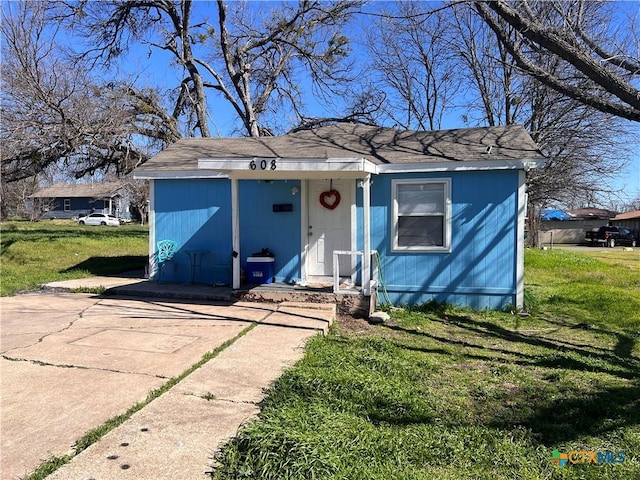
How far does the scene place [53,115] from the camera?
12141mm

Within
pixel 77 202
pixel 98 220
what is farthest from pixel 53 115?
pixel 77 202

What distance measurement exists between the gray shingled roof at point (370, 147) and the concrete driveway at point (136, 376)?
2.80 metres

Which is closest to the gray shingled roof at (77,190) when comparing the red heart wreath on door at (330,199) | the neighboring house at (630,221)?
the red heart wreath on door at (330,199)

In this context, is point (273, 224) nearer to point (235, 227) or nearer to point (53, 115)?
point (235, 227)

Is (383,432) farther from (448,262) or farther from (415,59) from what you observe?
(415,59)

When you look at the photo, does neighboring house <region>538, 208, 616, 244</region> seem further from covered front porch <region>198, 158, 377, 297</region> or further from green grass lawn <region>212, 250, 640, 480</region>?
green grass lawn <region>212, 250, 640, 480</region>

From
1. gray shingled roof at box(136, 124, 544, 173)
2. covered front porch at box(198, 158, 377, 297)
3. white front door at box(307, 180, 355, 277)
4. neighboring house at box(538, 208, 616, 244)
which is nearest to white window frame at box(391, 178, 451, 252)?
gray shingled roof at box(136, 124, 544, 173)

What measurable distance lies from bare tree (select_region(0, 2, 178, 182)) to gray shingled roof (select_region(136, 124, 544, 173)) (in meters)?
4.85

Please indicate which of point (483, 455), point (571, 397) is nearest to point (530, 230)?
point (571, 397)

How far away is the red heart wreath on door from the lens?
7855 mm

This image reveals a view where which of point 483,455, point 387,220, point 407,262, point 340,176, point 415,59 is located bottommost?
point 483,455

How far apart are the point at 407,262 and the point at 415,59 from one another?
1588 centimetres

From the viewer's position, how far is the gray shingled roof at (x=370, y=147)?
294 inches

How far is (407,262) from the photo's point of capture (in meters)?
7.57
